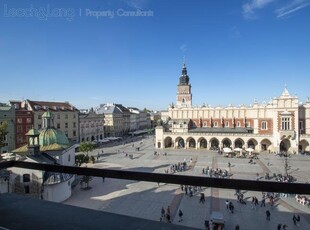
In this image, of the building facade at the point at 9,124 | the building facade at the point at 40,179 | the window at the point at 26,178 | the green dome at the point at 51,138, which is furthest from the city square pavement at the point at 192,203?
the building facade at the point at 9,124

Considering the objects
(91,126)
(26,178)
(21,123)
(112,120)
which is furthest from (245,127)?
(26,178)

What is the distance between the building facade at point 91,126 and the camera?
174 ft

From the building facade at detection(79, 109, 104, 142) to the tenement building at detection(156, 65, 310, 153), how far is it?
16.7 metres

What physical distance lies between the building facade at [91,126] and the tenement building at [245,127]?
54.9ft

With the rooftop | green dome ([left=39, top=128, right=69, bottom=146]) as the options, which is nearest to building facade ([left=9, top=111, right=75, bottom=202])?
green dome ([left=39, top=128, right=69, bottom=146])

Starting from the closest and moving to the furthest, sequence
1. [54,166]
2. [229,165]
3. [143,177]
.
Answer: [143,177] < [54,166] < [229,165]

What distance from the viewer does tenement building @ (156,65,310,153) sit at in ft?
136

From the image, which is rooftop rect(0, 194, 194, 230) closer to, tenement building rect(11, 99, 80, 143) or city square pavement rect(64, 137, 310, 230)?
city square pavement rect(64, 137, 310, 230)

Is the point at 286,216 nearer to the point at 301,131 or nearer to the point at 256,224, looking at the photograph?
the point at 256,224

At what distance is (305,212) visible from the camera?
52.7ft

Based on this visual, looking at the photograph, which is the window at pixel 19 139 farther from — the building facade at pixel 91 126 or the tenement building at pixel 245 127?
the tenement building at pixel 245 127

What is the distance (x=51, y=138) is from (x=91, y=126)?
32109 millimetres

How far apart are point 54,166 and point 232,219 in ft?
50.2

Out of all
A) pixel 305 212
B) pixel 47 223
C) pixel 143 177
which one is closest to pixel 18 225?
pixel 47 223
